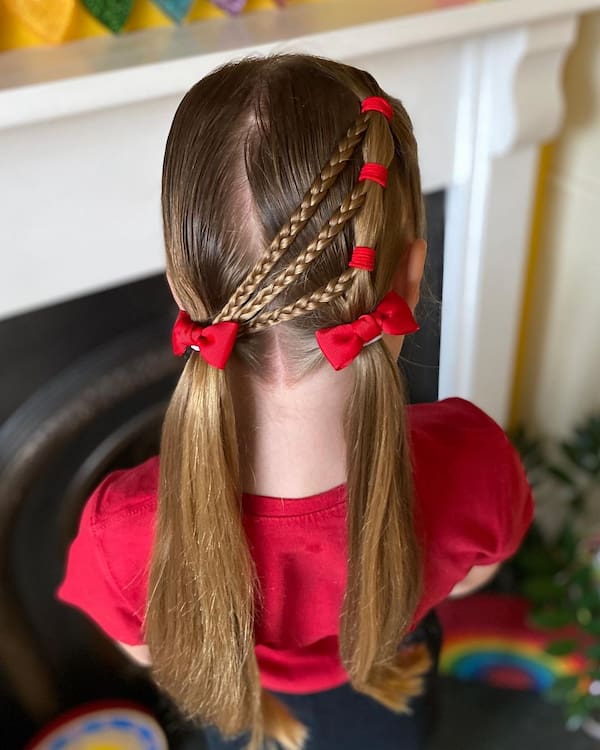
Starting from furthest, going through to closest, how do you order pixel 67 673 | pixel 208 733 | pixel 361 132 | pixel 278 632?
pixel 67 673, pixel 208 733, pixel 278 632, pixel 361 132

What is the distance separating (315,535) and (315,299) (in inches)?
9.0

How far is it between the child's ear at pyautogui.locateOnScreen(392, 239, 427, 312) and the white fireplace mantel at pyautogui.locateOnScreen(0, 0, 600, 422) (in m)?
0.14

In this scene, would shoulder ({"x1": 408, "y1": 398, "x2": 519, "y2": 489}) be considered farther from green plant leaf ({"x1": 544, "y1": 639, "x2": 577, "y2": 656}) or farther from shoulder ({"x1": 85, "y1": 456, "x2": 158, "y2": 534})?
green plant leaf ({"x1": 544, "y1": 639, "x2": 577, "y2": 656})

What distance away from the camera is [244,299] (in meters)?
0.46

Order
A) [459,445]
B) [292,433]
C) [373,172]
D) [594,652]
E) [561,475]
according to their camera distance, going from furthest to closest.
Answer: [561,475]
[594,652]
[459,445]
[292,433]
[373,172]

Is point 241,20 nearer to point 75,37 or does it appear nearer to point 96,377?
point 75,37

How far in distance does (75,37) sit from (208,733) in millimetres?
753

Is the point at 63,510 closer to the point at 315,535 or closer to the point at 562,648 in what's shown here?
the point at 315,535

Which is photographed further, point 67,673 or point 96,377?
point 67,673

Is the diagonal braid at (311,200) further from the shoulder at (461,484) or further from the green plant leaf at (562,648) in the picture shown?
the green plant leaf at (562,648)

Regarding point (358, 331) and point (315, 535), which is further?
point (315, 535)

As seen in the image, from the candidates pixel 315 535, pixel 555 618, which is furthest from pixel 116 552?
pixel 555 618

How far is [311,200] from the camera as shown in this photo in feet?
1.43

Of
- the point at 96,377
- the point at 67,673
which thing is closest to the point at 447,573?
the point at 96,377
